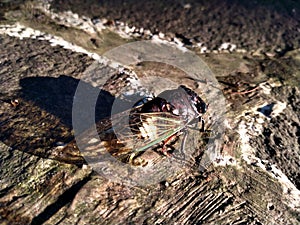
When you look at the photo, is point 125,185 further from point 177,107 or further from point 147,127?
point 177,107

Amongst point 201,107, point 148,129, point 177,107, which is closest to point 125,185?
point 148,129

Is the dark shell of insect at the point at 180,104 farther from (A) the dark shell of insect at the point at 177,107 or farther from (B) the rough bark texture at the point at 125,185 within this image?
(B) the rough bark texture at the point at 125,185

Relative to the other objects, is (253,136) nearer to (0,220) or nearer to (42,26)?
(0,220)

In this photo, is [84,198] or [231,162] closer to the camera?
[84,198]

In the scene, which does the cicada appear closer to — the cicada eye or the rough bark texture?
the cicada eye

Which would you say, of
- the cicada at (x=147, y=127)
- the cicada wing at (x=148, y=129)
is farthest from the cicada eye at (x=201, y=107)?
the cicada wing at (x=148, y=129)

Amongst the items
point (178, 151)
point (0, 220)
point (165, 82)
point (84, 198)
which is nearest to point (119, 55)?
point (165, 82)

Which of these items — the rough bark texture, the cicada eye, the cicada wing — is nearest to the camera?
the rough bark texture

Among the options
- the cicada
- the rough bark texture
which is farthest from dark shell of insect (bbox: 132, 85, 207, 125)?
the rough bark texture
